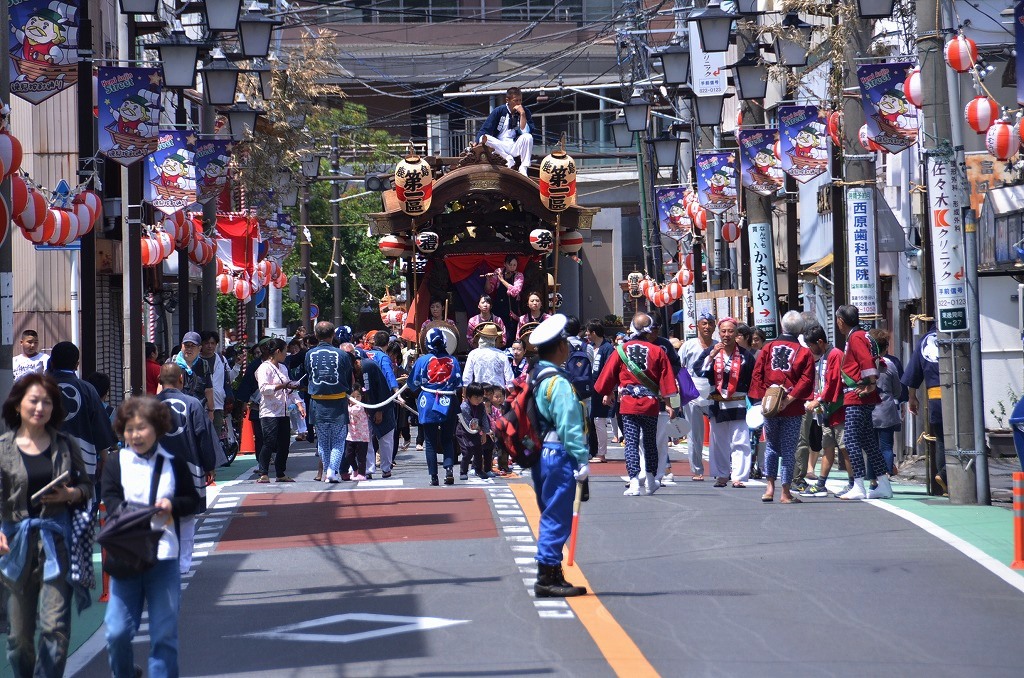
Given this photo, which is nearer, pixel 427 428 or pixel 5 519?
pixel 5 519

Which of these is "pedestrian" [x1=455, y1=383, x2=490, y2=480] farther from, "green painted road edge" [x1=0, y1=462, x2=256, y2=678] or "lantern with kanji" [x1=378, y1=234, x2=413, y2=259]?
"lantern with kanji" [x1=378, y1=234, x2=413, y2=259]

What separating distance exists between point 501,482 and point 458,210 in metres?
8.55

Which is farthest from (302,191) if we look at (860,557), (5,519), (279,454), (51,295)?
(5,519)

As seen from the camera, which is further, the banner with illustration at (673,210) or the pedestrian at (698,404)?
the banner with illustration at (673,210)

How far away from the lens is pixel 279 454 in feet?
63.3

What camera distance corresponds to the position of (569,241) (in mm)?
25344

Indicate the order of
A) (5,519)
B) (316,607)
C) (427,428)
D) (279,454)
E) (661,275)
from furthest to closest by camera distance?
1. (661,275)
2. (279,454)
3. (427,428)
4. (316,607)
5. (5,519)

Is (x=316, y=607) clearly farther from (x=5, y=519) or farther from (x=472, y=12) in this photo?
(x=472, y=12)

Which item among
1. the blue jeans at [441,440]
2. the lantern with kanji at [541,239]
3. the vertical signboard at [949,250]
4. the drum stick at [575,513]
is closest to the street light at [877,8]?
the vertical signboard at [949,250]

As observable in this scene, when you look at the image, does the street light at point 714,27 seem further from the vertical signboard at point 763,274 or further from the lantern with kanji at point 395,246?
the lantern with kanji at point 395,246

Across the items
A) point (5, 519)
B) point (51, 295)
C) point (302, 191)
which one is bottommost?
point (5, 519)

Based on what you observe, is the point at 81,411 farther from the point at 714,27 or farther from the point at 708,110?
the point at 708,110

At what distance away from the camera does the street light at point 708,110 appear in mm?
24594

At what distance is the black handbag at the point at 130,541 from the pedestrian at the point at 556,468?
10.8 feet
